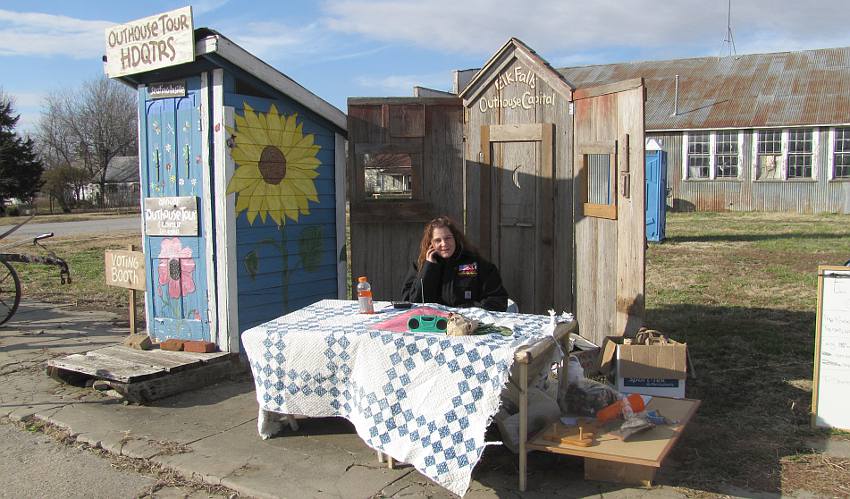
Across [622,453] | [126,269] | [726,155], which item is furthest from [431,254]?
[726,155]

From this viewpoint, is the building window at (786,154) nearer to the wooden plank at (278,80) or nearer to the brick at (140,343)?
the wooden plank at (278,80)

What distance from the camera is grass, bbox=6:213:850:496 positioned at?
13.8 feet

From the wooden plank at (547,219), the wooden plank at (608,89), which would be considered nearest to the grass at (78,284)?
the wooden plank at (547,219)

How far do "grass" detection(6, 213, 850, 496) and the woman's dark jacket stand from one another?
1780 millimetres

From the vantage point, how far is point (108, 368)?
578 centimetres

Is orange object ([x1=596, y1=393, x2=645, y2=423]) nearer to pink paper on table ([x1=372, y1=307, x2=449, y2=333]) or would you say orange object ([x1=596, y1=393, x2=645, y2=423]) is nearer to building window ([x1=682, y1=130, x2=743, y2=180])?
pink paper on table ([x1=372, y1=307, x2=449, y2=333])

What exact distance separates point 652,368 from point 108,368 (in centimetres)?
421

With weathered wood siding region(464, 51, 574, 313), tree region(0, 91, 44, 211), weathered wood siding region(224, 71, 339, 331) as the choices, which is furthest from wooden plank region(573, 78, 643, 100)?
tree region(0, 91, 44, 211)

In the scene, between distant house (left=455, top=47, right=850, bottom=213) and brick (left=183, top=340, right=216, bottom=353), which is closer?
brick (left=183, top=340, right=216, bottom=353)

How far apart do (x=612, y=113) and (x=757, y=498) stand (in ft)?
10.2

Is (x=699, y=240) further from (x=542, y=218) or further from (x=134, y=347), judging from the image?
(x=134, y=347)

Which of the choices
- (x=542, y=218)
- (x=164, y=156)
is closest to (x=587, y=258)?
(x=542, y=218)

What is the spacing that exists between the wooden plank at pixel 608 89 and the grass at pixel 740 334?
2.43 meters

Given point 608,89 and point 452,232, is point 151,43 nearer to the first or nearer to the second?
point 452,232
